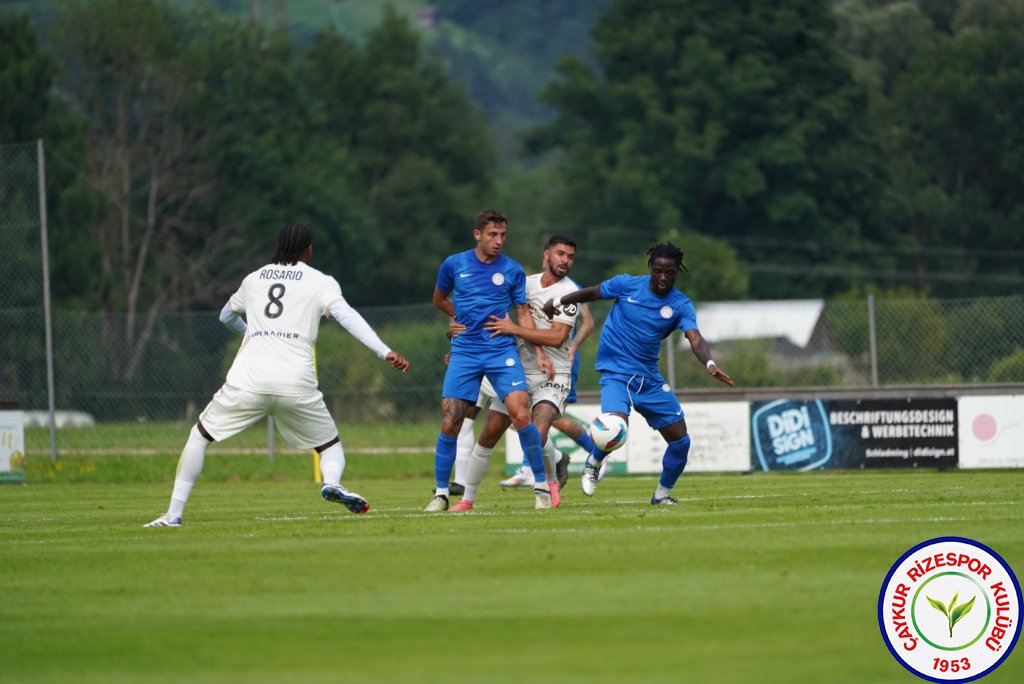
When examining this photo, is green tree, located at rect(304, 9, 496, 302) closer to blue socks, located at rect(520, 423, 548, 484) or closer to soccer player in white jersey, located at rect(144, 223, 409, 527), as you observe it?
blue socks, located at rect(520, 423, 548, 484)

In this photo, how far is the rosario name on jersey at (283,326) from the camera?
11.7 m

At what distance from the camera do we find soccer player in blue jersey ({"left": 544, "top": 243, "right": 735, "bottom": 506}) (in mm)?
13695

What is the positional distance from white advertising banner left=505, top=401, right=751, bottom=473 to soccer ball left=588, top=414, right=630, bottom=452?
9279 mm

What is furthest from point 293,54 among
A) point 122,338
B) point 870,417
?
point 870,417

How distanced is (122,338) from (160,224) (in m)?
36.7

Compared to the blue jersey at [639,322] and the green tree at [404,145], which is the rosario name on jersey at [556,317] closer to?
the blue jersey at [639,322]

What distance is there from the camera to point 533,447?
43.2 ft

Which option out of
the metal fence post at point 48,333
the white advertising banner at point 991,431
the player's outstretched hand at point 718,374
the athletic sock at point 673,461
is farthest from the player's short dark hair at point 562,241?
the metal fence post at point 48,333

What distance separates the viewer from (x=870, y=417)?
22.2 meters

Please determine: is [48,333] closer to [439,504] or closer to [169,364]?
[169,364]

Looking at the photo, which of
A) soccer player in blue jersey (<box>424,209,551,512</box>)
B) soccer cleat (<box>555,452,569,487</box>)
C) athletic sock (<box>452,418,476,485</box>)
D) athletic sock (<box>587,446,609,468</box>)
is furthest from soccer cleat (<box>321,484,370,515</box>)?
soccer cleat (<box>555,452,569,487</box>)

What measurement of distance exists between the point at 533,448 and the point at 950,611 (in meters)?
Result: 6.22

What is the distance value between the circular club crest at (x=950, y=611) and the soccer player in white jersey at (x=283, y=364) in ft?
16.4

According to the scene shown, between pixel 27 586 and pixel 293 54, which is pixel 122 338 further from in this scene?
pixel 293 54
